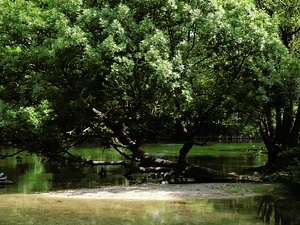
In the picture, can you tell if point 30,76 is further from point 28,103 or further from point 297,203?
point 297,203

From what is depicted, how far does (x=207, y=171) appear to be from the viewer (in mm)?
26156

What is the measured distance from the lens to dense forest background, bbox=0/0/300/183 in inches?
866

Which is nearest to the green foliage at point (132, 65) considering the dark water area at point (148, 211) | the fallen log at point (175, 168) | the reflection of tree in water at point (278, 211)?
the fallen log at point (175, 168)

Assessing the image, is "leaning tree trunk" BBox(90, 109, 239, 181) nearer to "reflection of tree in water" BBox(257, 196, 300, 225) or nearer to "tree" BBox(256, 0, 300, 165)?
"tree" BBox(256, 0, 300, 165)

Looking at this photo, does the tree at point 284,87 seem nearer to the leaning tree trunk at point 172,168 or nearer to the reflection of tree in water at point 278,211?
the leaning tree trunk at point 172,168

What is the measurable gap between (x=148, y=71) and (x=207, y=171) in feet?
24.0

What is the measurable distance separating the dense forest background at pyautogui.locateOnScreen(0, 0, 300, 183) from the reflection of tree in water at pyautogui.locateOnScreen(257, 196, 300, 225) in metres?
2.50

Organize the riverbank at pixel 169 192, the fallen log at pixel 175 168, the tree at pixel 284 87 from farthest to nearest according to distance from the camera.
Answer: the fallen log at pixel 175 168 < the tree at pixel 284 87 < the riverbank at pixel 169 192

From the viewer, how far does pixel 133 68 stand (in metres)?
22.4

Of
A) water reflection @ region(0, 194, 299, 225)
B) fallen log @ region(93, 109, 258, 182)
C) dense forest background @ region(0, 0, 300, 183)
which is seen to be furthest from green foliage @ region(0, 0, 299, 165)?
water reflection @ region(0, 194, 299, 225)

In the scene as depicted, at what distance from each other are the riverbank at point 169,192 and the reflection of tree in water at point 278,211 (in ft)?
6.11

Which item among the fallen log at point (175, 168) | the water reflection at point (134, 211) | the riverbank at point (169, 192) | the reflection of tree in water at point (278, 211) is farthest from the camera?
the fallen log at point (175, 168)

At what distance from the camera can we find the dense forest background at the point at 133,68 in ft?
72.2

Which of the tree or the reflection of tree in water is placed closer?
the reflection of tree in water
